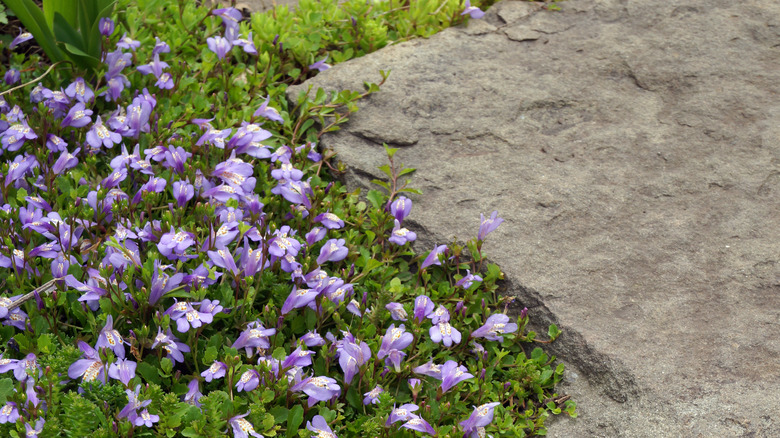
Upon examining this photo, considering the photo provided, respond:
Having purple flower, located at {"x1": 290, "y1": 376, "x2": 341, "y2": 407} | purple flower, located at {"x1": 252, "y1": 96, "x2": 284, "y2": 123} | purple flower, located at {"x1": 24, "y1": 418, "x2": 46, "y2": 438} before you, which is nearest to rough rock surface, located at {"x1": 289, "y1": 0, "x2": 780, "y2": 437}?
purple flower, located at {"x1": 252, "y1": 96, "x2": 284, "y2": 123}

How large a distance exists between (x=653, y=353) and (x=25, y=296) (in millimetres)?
2182

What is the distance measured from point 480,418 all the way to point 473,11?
2.71 m

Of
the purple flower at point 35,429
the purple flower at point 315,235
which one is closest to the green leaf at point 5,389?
the purple flower at point 35,429

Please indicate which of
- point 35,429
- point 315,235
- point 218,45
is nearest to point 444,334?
point 315,235

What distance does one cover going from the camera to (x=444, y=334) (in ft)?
8.57

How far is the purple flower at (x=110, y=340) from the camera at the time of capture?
7.56 ft

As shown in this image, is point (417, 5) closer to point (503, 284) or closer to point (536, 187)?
point (536, 187)

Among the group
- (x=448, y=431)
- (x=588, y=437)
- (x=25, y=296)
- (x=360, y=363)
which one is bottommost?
(x=588, y=437)

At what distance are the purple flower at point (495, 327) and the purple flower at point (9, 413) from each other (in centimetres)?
153

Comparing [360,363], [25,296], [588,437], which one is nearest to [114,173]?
[25,296]

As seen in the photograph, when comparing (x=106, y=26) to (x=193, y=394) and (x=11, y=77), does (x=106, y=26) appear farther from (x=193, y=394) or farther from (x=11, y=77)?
(x=193, y=394)

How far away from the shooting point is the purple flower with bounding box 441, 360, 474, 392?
245cm

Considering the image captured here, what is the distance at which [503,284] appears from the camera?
295 centimetres

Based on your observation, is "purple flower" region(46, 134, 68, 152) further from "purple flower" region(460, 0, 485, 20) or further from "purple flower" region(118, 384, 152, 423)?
"purple flower" region(460, 0, 485, 20)
